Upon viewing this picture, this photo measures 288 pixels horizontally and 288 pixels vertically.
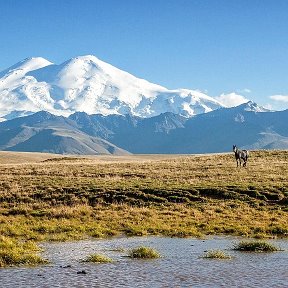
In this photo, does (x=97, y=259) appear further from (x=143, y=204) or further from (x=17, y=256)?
(x=143, y=204)

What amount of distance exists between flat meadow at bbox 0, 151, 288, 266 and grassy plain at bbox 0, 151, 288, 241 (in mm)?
62

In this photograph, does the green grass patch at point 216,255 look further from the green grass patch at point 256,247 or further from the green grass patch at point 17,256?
the green grass patch at point 17,256

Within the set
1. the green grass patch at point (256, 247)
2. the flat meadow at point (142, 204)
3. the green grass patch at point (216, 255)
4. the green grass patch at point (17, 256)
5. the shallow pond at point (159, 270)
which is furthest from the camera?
the flat meadow at point (142, 204)

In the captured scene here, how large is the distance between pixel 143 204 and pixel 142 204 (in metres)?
0.10

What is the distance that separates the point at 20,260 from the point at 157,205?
23907 millimetres

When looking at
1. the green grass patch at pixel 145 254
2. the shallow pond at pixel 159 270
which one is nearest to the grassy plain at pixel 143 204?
the shallow pond at pixel 159 270

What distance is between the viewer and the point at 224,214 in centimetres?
4222

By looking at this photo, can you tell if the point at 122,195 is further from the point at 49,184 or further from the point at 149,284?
the point at 149,284

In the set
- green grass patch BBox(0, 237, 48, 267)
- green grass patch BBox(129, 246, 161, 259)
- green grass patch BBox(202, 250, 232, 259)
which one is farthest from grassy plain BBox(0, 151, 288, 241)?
green grass patch BBox(202, 250, 232, 259)

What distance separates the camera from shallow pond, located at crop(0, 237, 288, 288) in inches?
774

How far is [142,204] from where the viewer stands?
4681 centimetres

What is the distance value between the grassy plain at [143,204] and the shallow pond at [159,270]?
237 inches

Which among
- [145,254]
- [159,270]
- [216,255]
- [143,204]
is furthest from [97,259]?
[143,204]

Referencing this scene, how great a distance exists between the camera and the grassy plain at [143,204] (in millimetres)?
35281
